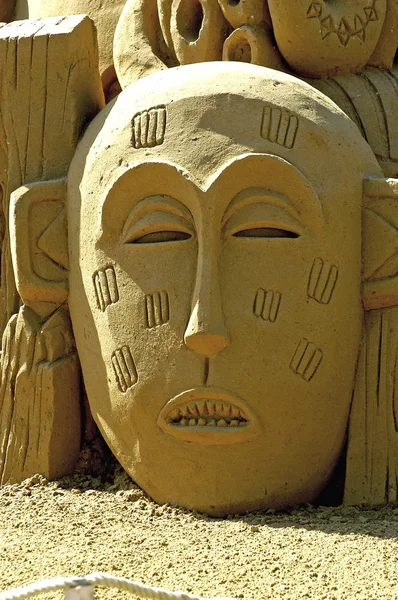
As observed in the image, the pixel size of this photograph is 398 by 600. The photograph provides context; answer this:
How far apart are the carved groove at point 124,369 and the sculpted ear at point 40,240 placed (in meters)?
0.41

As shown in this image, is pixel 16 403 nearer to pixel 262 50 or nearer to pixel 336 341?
pixel 336 341

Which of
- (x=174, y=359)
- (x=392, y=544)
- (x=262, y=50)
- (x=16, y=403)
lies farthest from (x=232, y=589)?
(x=262, y=50)

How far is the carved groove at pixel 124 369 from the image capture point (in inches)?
172

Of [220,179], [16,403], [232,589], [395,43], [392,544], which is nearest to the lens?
[232,589]

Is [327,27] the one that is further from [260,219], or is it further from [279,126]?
[260,219]

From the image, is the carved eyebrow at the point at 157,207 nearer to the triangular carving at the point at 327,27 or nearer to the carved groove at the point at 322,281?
the carved groove at the point at 322,281

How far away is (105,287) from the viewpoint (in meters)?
4.45

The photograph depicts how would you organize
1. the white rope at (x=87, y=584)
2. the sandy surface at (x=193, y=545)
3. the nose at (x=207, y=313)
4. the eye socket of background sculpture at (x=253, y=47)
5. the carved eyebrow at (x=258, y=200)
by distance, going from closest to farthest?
the white rope at (x=87, y=584) → the sandy surface at (x=193, y=545) → the nose at (x=207, y=313) → the carved eyebrow at (x=258, y=200) → the eye socket of background sculpture at (x=253, y=47)

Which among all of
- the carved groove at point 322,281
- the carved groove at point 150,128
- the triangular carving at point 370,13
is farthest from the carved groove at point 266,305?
the triangular carving at point 370,13

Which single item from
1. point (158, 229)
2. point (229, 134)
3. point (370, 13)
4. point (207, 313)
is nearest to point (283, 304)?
point (207, 313)

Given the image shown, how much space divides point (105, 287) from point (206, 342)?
19.4 inches

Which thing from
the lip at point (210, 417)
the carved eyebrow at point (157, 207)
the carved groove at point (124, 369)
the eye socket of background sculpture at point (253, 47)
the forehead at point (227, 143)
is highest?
the eye socket of background sculpture at point (253, 47)

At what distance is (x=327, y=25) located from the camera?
4852 millimetres

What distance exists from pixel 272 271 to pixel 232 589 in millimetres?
1187
